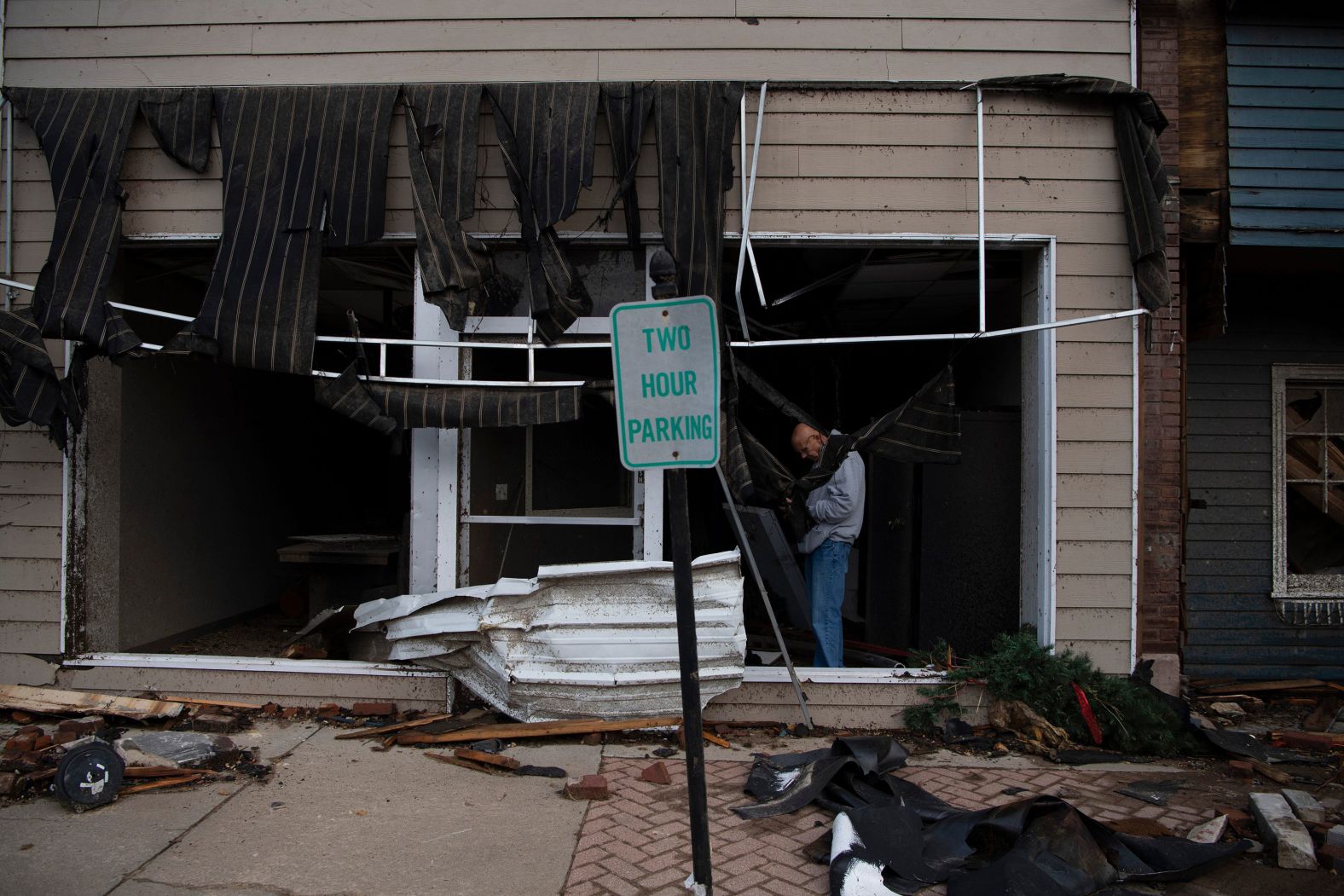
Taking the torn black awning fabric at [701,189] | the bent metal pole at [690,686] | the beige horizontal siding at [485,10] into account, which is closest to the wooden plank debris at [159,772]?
the bent metal pole at [690,686]

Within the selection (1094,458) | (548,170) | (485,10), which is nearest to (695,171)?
(548,170)

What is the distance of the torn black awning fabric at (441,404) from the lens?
17.6 feet

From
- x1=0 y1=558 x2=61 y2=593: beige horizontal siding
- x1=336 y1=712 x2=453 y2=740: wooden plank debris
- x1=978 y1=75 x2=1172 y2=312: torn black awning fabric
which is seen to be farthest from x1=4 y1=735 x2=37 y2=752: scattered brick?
x1=978 y1=75 x2=1172 y2=312: torn black awning fabric

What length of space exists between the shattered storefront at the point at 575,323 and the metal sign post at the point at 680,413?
81.4 inches

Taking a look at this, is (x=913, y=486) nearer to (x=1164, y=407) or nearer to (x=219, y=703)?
(x=1164, y=407)

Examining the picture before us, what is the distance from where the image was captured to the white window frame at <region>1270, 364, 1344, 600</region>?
278 inches

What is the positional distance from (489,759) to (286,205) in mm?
3575

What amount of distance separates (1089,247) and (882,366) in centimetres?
422

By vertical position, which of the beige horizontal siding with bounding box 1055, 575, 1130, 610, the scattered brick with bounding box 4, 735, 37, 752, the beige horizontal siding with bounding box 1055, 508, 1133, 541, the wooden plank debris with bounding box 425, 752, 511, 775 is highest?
the beige horizontal siding with bounding box 1055, 508, 1133, 541

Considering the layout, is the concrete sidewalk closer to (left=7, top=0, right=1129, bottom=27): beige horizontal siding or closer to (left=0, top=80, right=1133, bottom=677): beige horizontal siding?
(left=0, top=80, right=1133, bottom=677): beige horizontal siding

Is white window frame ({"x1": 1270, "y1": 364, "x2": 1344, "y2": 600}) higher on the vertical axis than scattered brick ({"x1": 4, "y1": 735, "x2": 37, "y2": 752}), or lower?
higher

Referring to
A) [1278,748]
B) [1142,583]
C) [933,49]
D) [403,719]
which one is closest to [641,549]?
[403,719]

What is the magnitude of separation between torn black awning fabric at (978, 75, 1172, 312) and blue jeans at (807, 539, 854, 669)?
2489 mm

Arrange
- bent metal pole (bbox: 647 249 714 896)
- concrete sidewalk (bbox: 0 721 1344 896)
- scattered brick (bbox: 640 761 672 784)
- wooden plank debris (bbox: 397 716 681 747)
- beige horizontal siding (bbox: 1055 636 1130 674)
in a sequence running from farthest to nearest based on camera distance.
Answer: beige horizontal siding (bbox: 1055 636 1130 674), wooden plank debris (bbox: 397 716 681 747), scattered brick (bbox: 640 761 672 784), concrete sidewalk (bbox: 0 721 1344 896), bent metal pole (bbox: 647 249 714 896)
